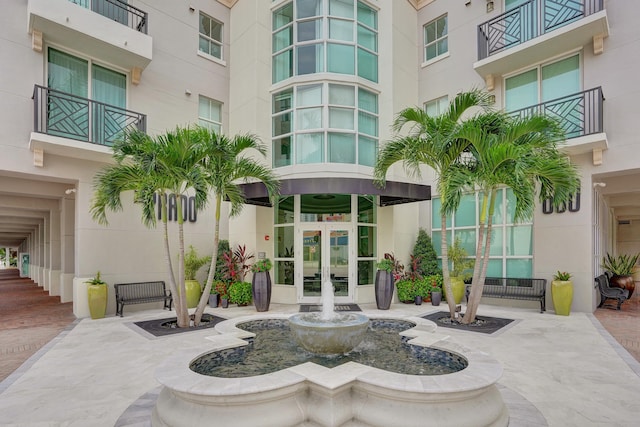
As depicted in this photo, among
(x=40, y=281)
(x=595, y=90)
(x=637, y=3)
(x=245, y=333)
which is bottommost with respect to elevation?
(x=40, y=281)

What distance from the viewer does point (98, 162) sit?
1040 centimetres

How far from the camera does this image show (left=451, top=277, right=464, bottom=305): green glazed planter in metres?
11.4

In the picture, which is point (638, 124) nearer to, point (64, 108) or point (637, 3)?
point (637, 3)

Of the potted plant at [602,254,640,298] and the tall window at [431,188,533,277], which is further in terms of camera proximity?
the potted plant at [602,254,640,298]

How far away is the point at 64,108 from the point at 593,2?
14.1m

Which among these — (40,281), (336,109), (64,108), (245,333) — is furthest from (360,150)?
(40,281)

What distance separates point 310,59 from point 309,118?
6.36 ft

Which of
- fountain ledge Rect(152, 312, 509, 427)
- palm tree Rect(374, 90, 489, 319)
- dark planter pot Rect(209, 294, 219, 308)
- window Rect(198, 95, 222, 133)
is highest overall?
window Rect(198, 95, 222, 133)

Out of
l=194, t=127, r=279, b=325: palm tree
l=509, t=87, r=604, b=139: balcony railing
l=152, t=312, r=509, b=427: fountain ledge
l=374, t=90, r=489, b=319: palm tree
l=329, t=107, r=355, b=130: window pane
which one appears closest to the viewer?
l=152, t=312, r=509, b=427: fountain ledge

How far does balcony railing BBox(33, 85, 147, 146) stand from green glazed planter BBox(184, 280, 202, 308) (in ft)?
14.8

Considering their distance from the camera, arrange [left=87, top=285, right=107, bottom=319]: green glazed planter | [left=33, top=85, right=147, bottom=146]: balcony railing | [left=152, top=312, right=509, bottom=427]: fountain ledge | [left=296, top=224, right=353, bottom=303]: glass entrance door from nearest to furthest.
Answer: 1. [left=152, top=312, right=509, bottom=427]: fountain ledge
2. [left=33, top=85, right=147, bottom=146]: balcony railing
3. [left=87, top=285, right=107, bottom=319]: green glazed planter
4. [left=296, top=224, right=353, bottom=303]: glass entrance door

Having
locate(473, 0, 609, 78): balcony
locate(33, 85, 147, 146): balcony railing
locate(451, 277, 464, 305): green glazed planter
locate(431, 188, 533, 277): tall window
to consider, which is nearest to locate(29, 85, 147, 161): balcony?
locate(33, 85, 147, 146): balcony railing

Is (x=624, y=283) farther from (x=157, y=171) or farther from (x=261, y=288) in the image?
(x=157, y=171)

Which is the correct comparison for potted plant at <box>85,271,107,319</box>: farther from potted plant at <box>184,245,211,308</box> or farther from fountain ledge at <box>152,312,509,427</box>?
fountain ledge at <box>152,312,509,427</box>
